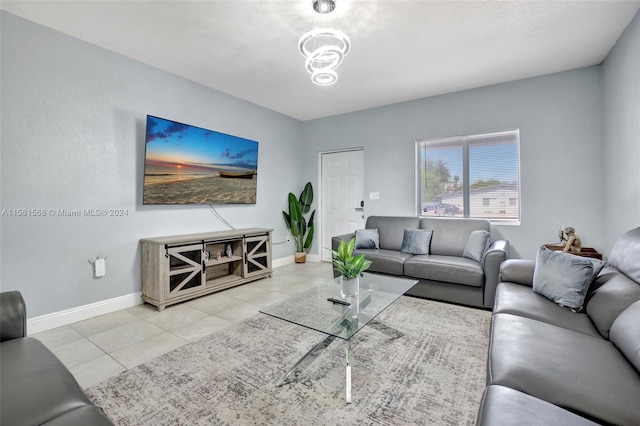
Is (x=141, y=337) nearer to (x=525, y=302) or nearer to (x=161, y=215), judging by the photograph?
(x=161, y=215)

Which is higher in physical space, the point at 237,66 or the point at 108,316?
the point at 237,66

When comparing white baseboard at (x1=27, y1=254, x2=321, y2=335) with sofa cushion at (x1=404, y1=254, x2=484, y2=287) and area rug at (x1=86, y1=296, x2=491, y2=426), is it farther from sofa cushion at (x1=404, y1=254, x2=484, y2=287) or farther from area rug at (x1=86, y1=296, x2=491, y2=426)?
sofa cushion at (x1=404, y1=254, x2=484, y2=287)

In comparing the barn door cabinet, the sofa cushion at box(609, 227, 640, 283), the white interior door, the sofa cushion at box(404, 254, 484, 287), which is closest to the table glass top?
the sofa cushion at box(404, 254, 484, 287)

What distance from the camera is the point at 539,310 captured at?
178cm

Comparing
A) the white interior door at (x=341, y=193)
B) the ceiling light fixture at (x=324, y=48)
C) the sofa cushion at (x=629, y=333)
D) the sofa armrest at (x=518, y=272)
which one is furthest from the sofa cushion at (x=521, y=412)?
the white interior door at (x=341, y=193)

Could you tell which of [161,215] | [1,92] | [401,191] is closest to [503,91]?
[401,191]

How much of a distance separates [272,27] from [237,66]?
0.93 metres

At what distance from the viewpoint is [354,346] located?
86.7 inches

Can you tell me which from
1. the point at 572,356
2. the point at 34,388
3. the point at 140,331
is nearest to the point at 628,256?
the point at 572,356

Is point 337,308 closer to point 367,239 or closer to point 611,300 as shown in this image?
point 611,300

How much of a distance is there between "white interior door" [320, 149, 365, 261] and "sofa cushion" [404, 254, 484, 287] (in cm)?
184

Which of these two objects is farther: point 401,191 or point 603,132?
point 401,191

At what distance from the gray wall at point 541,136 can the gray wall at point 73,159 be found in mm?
3245

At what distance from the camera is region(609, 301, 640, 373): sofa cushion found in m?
1.20
